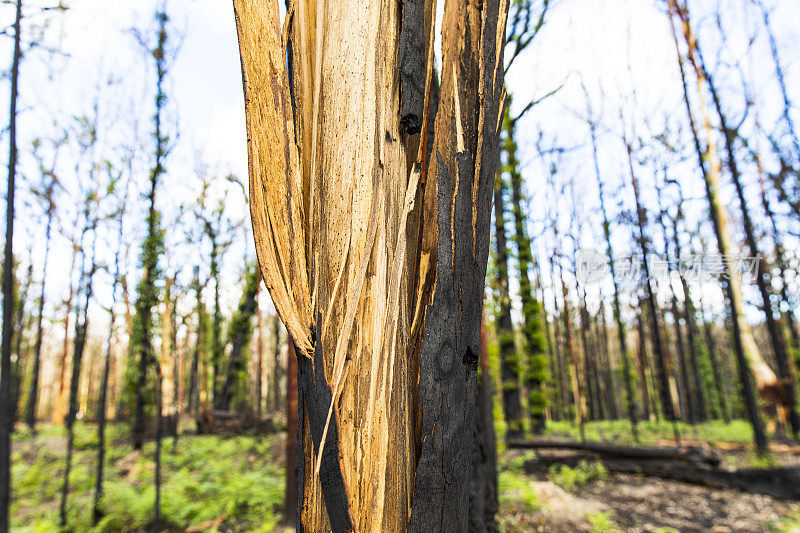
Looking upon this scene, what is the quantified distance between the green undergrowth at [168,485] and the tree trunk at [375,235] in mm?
5186

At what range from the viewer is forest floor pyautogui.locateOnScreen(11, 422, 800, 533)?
5492 millimetres

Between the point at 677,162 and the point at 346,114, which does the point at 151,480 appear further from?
the point at 677,162

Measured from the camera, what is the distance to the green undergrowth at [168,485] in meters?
5.81

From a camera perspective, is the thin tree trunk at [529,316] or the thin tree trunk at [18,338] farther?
the thin tree trunk at [18,338]

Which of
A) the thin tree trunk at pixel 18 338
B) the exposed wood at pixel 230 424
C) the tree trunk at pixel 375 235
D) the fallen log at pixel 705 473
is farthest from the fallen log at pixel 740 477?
the thin tree trunk at pixel 18 338

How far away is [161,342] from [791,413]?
1629 cm

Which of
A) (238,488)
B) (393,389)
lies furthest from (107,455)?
(393,389)

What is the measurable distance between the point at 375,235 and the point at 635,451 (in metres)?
9.46

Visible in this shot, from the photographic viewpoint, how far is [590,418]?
73.5 ft

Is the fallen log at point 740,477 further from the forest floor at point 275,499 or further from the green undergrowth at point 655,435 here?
the green undergrowth at point 655,435

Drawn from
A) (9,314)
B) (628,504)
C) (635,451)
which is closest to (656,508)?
(628,504)

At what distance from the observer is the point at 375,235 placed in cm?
98

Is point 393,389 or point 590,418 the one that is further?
point 590,418

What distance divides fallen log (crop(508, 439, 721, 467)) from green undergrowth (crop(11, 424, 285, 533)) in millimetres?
5518
